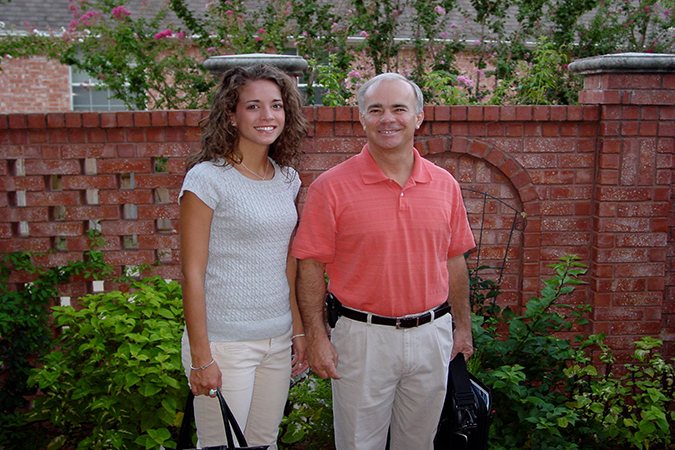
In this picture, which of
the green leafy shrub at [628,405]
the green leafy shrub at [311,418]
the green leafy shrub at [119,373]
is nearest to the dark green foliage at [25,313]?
the green leafy shrub at [119,373]

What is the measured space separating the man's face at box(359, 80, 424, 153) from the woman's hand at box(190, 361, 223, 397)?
0.99 meters

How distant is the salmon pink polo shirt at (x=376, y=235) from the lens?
7.16 ft

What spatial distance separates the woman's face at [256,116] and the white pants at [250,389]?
0.70 meters

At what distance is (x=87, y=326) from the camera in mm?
2576

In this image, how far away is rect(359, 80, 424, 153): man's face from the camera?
7.23 ft

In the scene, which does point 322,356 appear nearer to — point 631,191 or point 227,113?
point 227,113

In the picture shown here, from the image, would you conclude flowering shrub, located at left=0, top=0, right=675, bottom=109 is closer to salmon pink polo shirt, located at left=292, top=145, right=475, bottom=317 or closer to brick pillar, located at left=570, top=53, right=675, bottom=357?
brick pillar, located at left=570, top=53, right=675, bottom=357

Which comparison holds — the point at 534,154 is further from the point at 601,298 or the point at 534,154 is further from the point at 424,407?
the point at 424,407

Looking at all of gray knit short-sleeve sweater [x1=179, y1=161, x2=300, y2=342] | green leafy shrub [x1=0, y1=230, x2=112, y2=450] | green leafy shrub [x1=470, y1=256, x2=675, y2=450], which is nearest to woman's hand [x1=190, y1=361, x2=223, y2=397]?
gray knit short-sleeve sweater [x1=179, y1=161, x2=300, y2=342]

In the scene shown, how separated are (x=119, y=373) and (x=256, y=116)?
118 centimetres

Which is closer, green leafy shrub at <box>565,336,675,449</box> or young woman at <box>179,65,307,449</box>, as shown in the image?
young woman at <box>179,65,307,449</box>

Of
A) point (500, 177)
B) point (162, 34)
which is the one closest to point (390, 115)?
point (500, 177)

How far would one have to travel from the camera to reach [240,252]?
79.9 inches

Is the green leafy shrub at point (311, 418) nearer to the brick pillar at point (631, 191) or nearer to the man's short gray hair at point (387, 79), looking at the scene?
the man's short gray hair at point (387, 79)
